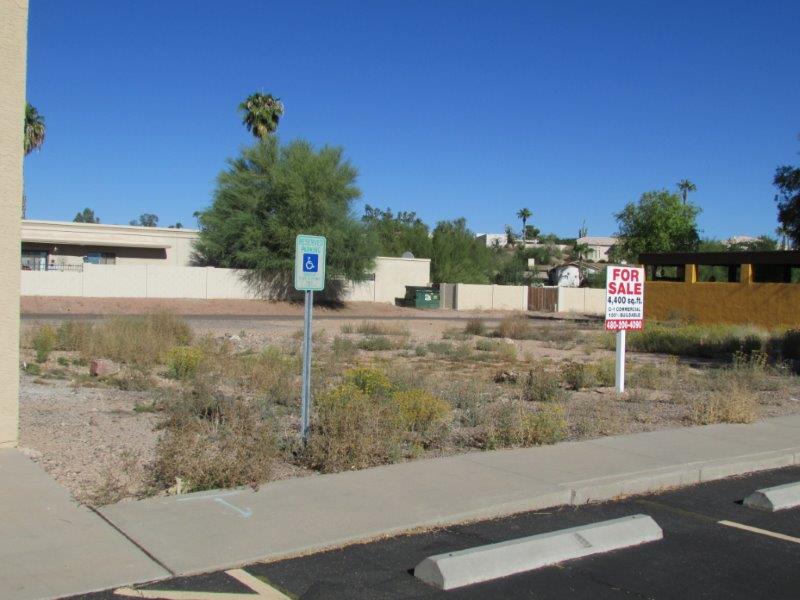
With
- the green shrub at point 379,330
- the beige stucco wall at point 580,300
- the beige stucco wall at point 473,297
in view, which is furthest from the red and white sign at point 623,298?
the beige stucco wall at point 580,300

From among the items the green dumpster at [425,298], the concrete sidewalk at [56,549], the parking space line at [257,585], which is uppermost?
the green dumpster at [425,298]

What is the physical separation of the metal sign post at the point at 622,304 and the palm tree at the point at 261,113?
50.4 m

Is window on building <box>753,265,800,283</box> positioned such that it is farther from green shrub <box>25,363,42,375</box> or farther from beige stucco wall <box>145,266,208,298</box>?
green shrub <box>25,363,42,375</box>

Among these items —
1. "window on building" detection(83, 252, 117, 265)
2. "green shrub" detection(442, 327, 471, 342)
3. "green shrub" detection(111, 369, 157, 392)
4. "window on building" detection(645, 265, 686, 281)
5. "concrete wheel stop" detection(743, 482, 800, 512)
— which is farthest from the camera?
"window on building" detection(83, 252, 117, 265)

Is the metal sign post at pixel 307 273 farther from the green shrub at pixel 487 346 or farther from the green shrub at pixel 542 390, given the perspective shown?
the green shrub at pixel 487 346

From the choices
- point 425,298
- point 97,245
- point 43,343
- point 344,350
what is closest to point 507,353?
point 344,350

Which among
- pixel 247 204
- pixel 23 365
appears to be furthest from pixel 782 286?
pixel 23 365

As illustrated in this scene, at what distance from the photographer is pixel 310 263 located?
989cm

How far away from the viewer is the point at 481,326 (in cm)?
3706

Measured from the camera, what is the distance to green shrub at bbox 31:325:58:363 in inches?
743

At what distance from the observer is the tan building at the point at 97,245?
168ft

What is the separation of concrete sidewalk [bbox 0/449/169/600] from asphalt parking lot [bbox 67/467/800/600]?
322mm

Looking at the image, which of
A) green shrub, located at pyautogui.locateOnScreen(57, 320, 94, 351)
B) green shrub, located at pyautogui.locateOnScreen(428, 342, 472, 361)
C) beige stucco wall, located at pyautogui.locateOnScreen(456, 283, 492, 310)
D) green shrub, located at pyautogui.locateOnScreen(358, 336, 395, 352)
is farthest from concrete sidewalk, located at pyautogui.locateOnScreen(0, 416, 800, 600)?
beige stucco wall, located at pyautogui.locateOnScreen(456, 283, 492, 310)

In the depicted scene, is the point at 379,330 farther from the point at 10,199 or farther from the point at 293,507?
the point at 293,507
